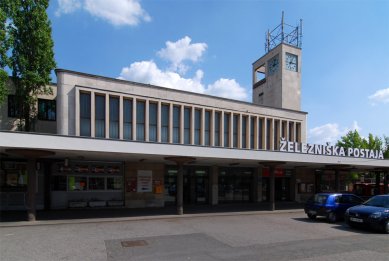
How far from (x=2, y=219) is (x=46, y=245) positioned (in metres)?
6.71

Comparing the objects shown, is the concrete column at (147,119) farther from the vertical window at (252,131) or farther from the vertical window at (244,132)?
the vertical window at (252,131)

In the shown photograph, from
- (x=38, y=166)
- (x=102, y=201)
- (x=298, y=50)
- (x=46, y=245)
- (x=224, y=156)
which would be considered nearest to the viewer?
(x=46, y=245)

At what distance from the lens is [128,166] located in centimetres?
2098

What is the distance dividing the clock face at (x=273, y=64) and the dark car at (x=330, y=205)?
20.4 meters

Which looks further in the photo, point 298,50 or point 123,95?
point 298,50

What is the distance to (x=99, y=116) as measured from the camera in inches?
796

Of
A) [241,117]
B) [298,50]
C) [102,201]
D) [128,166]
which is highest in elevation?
[298,50]

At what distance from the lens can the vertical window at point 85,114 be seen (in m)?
19.6

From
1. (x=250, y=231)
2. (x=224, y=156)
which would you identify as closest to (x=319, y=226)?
(x=250, y=231)

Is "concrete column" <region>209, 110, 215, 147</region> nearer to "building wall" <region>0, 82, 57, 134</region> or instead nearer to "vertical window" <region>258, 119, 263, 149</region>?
"vertical window" <region>258, 119, 263, 149</region>

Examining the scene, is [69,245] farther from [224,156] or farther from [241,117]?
[241,117]

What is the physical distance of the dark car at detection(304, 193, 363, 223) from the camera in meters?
15.5

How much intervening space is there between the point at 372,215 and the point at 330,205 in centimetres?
304

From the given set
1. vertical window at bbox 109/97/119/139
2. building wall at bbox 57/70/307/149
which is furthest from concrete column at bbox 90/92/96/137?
vertical window at bbox 109/97/119/139
